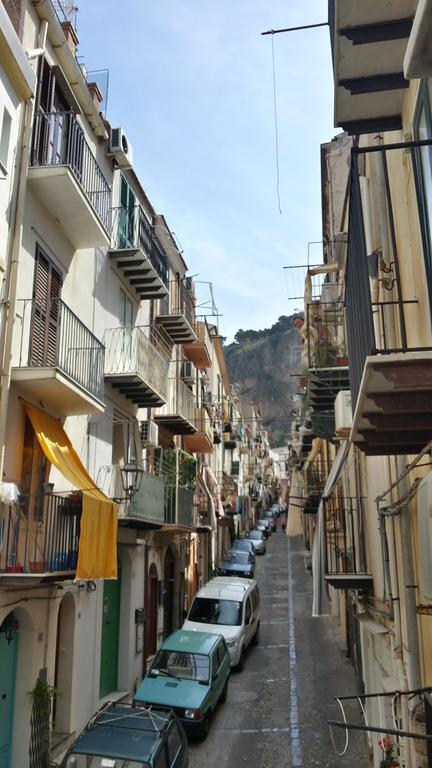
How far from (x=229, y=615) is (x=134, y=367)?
792 centimetres

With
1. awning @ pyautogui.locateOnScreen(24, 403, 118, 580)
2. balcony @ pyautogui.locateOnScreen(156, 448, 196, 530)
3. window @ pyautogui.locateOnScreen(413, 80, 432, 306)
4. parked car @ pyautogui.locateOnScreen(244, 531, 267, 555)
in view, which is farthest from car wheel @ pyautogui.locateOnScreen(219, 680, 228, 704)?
parked car @ pyautogui.locateOnScreen(244, 531, 267, 555)

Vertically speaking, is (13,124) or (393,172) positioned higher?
(13,124)

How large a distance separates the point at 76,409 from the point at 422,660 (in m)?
7.00

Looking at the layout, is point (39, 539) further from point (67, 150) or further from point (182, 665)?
point (67, 150)

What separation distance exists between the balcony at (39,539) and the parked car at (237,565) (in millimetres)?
20201

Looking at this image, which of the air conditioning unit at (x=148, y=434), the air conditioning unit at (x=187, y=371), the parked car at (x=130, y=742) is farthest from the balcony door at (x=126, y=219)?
the parked car at (x=130, y=742)

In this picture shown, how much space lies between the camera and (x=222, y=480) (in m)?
38.8

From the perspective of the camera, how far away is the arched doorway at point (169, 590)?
66.6ft

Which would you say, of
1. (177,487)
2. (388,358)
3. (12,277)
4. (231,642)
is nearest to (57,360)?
(12,277)

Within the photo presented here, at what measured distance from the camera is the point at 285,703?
1412cm

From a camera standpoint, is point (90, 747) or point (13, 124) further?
point (13, 124)

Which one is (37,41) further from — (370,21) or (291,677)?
(291,677)

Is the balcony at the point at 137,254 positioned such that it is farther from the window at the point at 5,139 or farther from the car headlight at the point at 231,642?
the car headlight at the point at 231,642

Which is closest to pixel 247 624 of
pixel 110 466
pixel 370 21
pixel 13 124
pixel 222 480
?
pixel 110 466
